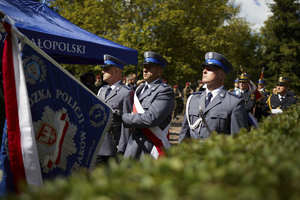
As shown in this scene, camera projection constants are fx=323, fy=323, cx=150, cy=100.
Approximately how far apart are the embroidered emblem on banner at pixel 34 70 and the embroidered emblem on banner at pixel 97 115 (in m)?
0.67

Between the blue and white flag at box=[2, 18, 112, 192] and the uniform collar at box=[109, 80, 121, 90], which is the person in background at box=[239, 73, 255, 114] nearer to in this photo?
the uniform collar at box=[109, 80, 121, 90]

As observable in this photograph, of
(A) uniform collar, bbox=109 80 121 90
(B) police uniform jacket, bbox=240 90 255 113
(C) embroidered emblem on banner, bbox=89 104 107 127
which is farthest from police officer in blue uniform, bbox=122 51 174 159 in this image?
(B) police uniform jacket, bbox=240 90 255 113

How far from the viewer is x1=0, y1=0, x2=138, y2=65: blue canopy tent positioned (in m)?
4.77

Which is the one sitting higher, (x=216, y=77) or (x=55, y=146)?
(x=216, y=77)

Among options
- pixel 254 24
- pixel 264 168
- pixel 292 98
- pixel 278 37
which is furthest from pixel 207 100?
pixel 278 37

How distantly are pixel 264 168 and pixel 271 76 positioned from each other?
37654 mm

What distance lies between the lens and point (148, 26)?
50.2 feet

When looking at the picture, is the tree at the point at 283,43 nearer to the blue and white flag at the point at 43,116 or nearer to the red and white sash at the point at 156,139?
the red and white sash at the point at 156,139

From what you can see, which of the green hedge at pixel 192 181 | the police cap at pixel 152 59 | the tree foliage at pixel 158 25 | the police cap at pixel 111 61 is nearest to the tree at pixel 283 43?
the tree foliage at pixel 158 25

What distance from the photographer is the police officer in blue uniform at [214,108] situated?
3372 mm

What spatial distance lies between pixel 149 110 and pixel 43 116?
1.25 m

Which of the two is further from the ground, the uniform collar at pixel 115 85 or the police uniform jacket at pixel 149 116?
the uniform collar at pixel 115 85

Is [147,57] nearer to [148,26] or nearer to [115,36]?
[148,26]

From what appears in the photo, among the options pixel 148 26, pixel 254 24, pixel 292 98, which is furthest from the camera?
pixel 254 24
